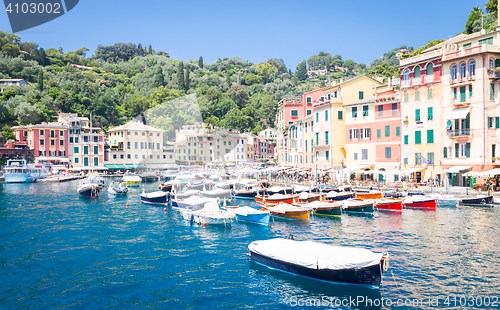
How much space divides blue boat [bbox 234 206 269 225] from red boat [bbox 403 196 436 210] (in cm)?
1668

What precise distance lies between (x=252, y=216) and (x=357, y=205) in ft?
36.9

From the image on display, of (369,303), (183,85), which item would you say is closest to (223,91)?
(183,85)

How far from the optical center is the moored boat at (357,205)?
3462 centimetres

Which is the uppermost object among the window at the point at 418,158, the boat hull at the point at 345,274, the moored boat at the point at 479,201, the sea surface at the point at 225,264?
the window at the point at 418,158

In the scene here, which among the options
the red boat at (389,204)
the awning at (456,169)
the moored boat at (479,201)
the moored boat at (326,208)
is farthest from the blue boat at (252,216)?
the awning at (456,169)

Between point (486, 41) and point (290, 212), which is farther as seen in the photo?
point (486, 41)

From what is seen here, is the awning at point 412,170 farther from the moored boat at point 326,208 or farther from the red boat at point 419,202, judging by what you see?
the moored boat at point 326,208

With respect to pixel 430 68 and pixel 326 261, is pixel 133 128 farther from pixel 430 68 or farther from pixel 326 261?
pixel 326 261

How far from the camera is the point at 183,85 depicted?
543ft

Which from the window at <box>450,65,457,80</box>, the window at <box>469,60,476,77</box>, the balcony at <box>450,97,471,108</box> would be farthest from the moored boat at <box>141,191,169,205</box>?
the window at <box>469,60,476,77</box>

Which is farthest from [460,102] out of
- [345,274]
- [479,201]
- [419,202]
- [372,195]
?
[345,274]

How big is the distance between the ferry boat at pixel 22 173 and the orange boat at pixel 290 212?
71.0 m

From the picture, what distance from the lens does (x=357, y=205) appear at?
35.0 m

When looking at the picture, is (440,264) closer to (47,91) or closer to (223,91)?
(47,91)
